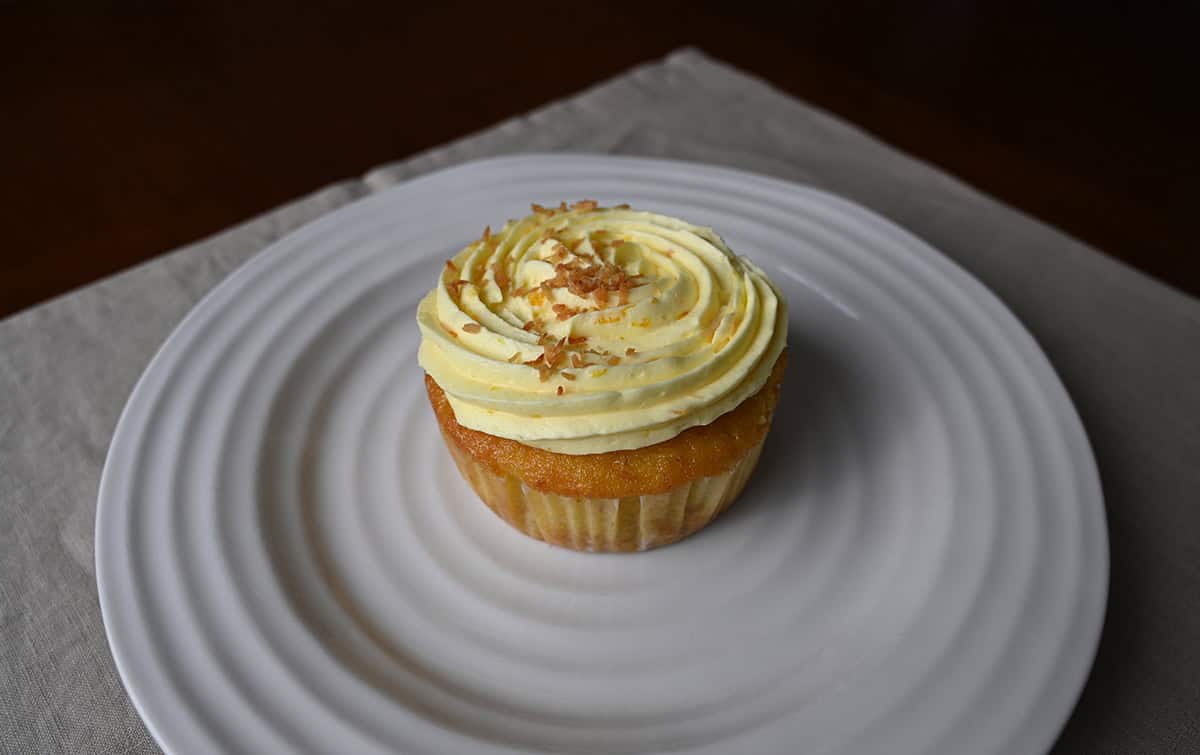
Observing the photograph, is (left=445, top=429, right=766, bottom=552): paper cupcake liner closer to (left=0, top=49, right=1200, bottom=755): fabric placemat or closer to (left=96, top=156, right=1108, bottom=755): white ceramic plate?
(left=96, top=156, right=1108, bottom=755): white ceramic plate

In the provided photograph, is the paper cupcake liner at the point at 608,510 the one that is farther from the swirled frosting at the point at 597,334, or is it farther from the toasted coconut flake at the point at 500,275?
the toasted coconut flake at the point at 500,275

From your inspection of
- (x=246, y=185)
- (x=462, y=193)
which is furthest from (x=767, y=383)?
(x=246, y=185)

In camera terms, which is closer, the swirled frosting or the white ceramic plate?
the white ceramic plate

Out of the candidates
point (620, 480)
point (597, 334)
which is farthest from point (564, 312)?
point (620, 480)

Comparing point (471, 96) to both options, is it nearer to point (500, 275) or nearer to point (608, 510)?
point (500, 275)

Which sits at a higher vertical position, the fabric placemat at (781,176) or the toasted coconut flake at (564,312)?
the toasted coconut flake at (564,312)

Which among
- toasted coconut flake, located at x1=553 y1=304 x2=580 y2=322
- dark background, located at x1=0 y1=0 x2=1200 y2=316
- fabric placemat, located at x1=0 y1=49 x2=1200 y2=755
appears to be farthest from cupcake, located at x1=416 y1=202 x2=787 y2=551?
dark background, located at x1=0 y1=0 x2=1200 y2=316

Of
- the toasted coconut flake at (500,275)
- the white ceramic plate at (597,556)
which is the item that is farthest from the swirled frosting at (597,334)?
the white ceramic plate at (597,556)

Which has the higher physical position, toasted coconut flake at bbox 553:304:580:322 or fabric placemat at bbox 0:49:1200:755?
toasted coconut flake at bbox 553:304:580:322

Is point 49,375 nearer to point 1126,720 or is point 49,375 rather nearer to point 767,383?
point 767,383
